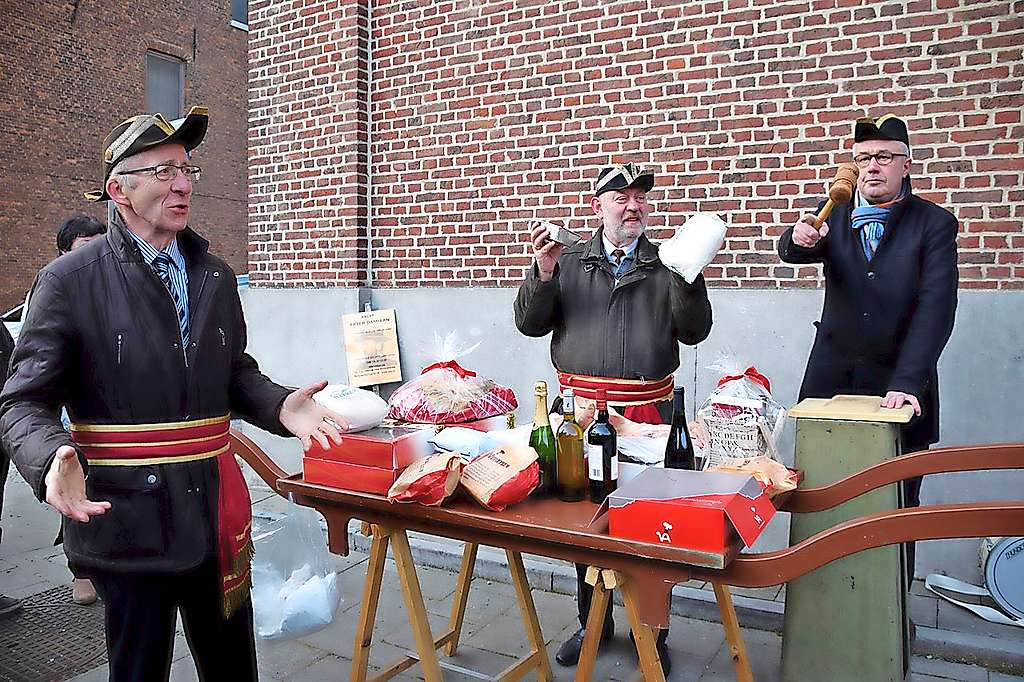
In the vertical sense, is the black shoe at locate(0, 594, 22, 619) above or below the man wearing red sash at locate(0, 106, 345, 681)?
below

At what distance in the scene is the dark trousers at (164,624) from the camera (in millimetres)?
2234

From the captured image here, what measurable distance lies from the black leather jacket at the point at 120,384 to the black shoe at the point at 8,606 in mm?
2308

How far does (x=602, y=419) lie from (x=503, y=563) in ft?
7.63

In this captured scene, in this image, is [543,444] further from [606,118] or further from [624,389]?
[606,118]

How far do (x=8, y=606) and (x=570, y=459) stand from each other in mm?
3325

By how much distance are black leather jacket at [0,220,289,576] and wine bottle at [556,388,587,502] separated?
3.50ft

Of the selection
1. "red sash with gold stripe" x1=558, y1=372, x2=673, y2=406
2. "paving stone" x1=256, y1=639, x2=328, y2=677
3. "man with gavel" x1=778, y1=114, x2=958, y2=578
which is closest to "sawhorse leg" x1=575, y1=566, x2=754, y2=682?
"red sash with gold stripe" x1=558, y1=372, x2=673, y2=406

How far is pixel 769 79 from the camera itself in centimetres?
463

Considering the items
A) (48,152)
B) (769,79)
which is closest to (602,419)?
(769,79)

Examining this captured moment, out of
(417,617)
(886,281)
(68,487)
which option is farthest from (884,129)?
(68,487)

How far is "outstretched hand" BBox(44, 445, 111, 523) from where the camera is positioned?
189 cm

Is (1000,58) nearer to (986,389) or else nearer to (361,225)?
(986,389)

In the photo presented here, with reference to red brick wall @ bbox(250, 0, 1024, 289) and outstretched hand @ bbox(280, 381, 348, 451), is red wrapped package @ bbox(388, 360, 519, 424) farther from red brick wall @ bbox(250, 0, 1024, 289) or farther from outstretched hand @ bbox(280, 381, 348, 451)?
red brick wall @ bbox(250, 0, 1024, 289)

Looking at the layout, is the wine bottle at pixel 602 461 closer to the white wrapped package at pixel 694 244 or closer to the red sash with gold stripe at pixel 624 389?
the white wrapped package at pixel 694 244
